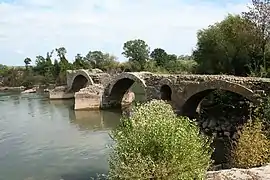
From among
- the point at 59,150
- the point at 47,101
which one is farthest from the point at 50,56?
the point at 59,150

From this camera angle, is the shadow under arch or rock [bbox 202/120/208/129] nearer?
rock [bbox 202/120/208/129]

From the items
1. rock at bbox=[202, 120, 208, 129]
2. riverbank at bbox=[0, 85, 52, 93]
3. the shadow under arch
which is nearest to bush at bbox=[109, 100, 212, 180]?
rock at bbox=[202, 120, 208, 129]

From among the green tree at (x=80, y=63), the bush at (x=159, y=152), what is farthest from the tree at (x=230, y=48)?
the green tree at (x=80, y=63)

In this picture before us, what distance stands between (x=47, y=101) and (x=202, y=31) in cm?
2256

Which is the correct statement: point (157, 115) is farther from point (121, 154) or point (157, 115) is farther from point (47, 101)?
point (47, 101)

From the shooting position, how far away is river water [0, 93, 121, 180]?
70.0ft

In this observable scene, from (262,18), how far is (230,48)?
4.81 m

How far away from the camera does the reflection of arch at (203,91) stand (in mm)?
26375

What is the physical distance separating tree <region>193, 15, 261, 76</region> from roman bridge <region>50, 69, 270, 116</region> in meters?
7.56

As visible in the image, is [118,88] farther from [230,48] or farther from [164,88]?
[230,48]

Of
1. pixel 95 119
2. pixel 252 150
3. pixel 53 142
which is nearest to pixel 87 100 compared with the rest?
pixel 95 119

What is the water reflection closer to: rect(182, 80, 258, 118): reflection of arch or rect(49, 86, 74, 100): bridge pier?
rect(182, 80, 258, 118): reflection of arch

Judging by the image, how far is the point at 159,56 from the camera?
8069 cm

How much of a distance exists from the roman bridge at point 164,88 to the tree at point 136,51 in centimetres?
2348
